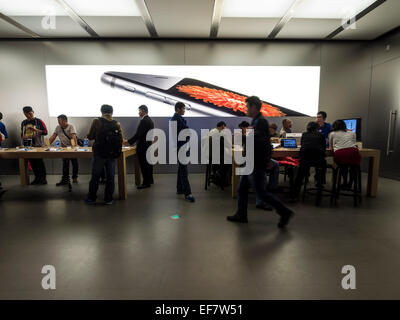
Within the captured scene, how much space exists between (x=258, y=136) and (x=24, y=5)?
4883 mm

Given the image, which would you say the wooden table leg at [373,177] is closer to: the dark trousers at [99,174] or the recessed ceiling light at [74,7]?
the dark trousers at [99,174]

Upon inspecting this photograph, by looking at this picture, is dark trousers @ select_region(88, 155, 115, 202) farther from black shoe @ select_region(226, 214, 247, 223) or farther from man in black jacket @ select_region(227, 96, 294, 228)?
man in black jacket @ select_region(227, 96, 294, 228)

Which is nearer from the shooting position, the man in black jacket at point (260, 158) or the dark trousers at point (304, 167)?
the man in black jacket at point (260, 158)

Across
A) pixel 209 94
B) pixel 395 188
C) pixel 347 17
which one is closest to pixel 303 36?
pixel 347 17

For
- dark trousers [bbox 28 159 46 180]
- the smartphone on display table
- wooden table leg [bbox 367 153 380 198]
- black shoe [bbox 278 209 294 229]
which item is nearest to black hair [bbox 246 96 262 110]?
black shoe [bbox 278 209 294 229]

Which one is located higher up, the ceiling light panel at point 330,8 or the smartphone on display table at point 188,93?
the ceiling light panel at point 330,8

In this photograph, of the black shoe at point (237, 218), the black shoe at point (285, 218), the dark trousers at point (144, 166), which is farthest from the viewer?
the dark trousers at point (144, 166)

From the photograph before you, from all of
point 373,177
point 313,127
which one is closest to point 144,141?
point 313,127

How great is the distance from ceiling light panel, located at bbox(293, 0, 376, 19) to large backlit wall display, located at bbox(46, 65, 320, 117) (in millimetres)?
1294

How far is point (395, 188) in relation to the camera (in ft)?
14.5

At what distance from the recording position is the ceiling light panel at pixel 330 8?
411cm

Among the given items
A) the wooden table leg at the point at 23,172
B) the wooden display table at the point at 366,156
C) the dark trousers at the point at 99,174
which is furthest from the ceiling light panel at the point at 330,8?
the wooden table leg at the point at 23,172

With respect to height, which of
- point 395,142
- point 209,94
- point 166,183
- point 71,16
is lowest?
point 166,183

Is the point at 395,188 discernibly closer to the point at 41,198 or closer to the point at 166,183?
the point at 166,183
